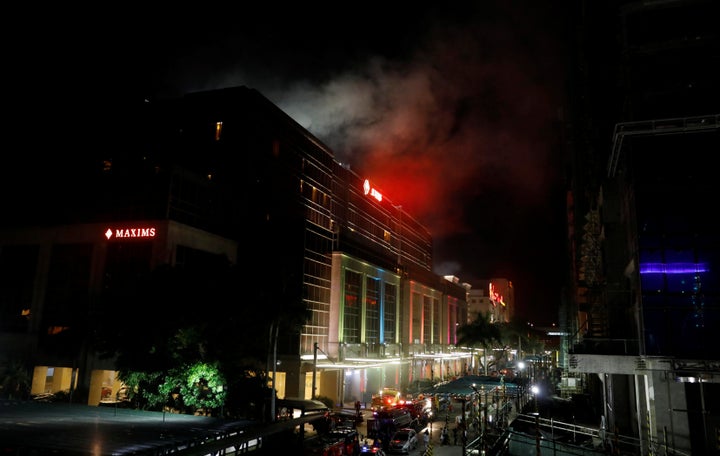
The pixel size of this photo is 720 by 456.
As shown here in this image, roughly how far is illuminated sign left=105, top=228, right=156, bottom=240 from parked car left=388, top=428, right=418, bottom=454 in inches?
1020

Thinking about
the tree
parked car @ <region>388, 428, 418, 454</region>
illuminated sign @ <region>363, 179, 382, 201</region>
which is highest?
illuminated sign @ <region>363, 179, 382, 201</region>

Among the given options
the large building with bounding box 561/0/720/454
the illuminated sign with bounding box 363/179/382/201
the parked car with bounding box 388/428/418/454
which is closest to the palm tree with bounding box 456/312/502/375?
the illuminated sign with bounding box 363/179/382/201

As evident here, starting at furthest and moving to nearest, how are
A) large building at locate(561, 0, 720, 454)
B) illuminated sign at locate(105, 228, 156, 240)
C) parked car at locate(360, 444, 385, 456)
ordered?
1. illuminated sign at locate(105, 228, 156, 240)
2. parked car at locate(360, 444, 385, 456)
3. large building at locate(561, 0, 720, 454)

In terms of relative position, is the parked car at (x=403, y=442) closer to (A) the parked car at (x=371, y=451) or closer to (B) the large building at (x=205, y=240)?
(A) the parked car at (x=371, y=451)

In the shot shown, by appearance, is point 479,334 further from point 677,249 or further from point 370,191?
point 677,249

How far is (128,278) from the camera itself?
4412 centimetres

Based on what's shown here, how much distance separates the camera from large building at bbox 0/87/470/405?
44.4m

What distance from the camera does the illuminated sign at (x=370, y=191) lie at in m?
79.5

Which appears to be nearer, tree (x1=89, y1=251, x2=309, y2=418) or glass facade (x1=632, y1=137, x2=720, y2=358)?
glass facade (x1=632, y1=137, x2=720, y2=358)

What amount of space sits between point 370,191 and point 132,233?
42.9m

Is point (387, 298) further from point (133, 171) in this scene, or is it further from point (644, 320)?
point (644, 320)

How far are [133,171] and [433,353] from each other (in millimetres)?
61289

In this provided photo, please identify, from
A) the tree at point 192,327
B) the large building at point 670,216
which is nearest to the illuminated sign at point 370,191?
the tree at point 192,327

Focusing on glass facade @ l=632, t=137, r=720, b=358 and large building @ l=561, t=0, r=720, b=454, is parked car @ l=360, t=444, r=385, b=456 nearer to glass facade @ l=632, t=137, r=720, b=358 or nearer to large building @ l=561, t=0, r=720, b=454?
large building @ l=561, t=0, r=720, b=454
